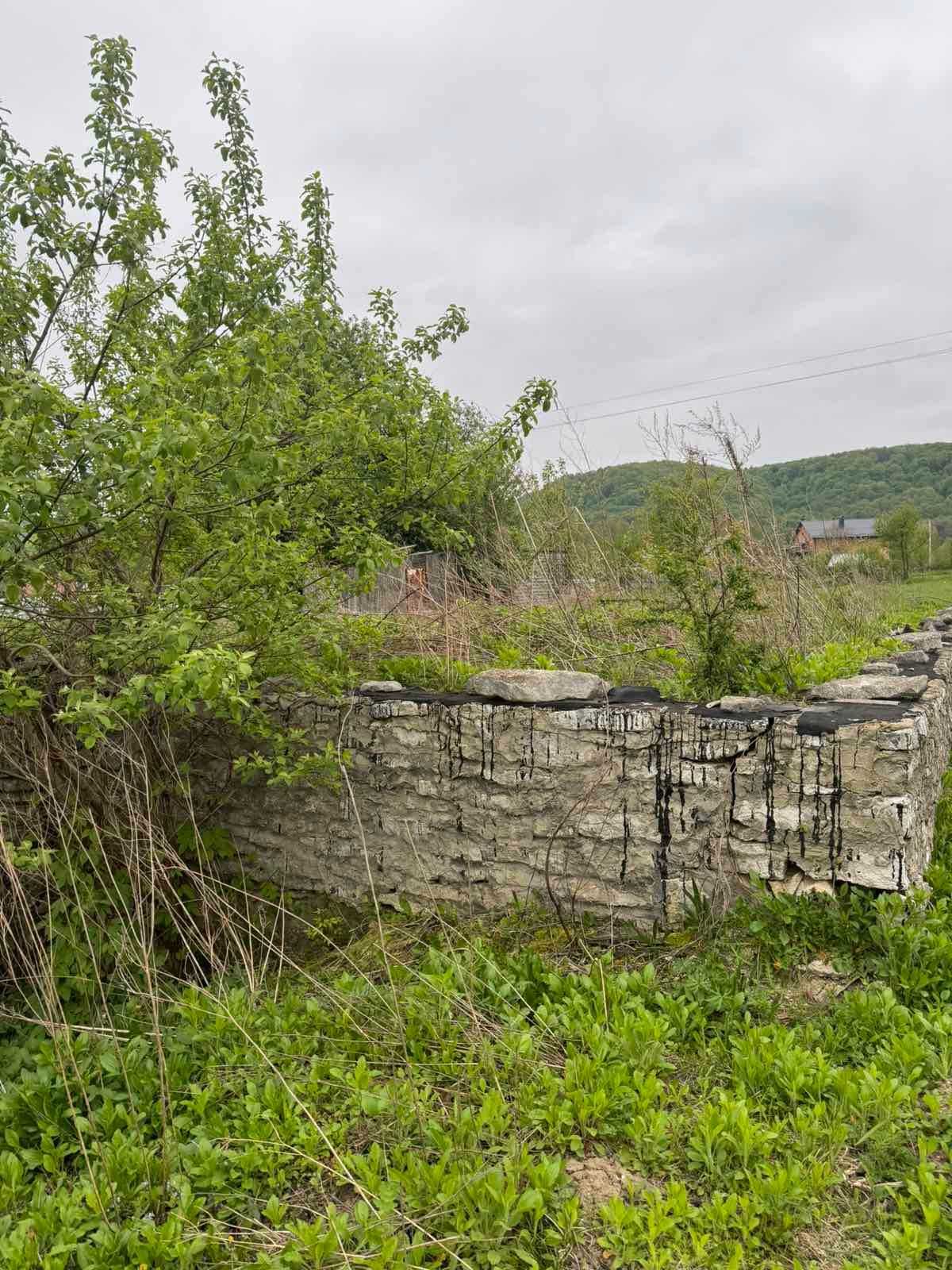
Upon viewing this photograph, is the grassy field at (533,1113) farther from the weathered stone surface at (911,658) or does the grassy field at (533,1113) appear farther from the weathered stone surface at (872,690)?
the weathered stone surface at (911,658)

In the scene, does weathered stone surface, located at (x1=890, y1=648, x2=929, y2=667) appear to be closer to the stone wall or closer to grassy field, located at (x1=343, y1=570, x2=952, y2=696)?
grassy field, located at (x1=343, y1=570, x2=952, y2=696)

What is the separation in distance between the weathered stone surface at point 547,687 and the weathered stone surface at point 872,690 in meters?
1.10

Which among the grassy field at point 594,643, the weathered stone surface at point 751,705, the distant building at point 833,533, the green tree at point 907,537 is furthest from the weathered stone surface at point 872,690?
the green tree at point 907,537

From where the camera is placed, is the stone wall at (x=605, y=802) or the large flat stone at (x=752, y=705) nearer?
the stone wall at (x=605, y=802)

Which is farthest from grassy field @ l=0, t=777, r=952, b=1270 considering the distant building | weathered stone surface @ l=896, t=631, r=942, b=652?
the distant building

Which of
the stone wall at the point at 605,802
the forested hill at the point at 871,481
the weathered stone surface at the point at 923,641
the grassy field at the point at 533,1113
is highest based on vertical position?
the forested hill at the point at 871,481

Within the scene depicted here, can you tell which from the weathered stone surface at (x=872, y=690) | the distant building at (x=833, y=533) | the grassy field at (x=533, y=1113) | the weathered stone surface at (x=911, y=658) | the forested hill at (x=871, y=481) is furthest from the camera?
the forested hill at (x=871, y=481)

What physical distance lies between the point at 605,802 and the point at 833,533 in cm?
2273

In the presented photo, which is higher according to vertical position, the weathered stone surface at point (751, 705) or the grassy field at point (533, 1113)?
the weathered stone surface at point (751, 705)

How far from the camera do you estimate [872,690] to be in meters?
3.63

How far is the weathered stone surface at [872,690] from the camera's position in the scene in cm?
363

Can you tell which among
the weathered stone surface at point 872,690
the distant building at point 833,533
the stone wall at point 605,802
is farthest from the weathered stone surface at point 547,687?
the distant building at point 833,533

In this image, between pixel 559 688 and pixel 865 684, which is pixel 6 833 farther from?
pixel 865 684

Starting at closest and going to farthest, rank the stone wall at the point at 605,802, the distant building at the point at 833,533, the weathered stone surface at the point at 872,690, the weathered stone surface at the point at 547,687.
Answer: the stone wall at the point at 605,802
the weathered stone surface at the point at 872,690
the weathered stone surface at the point at 547,687
the distant building at the point at 833,533
